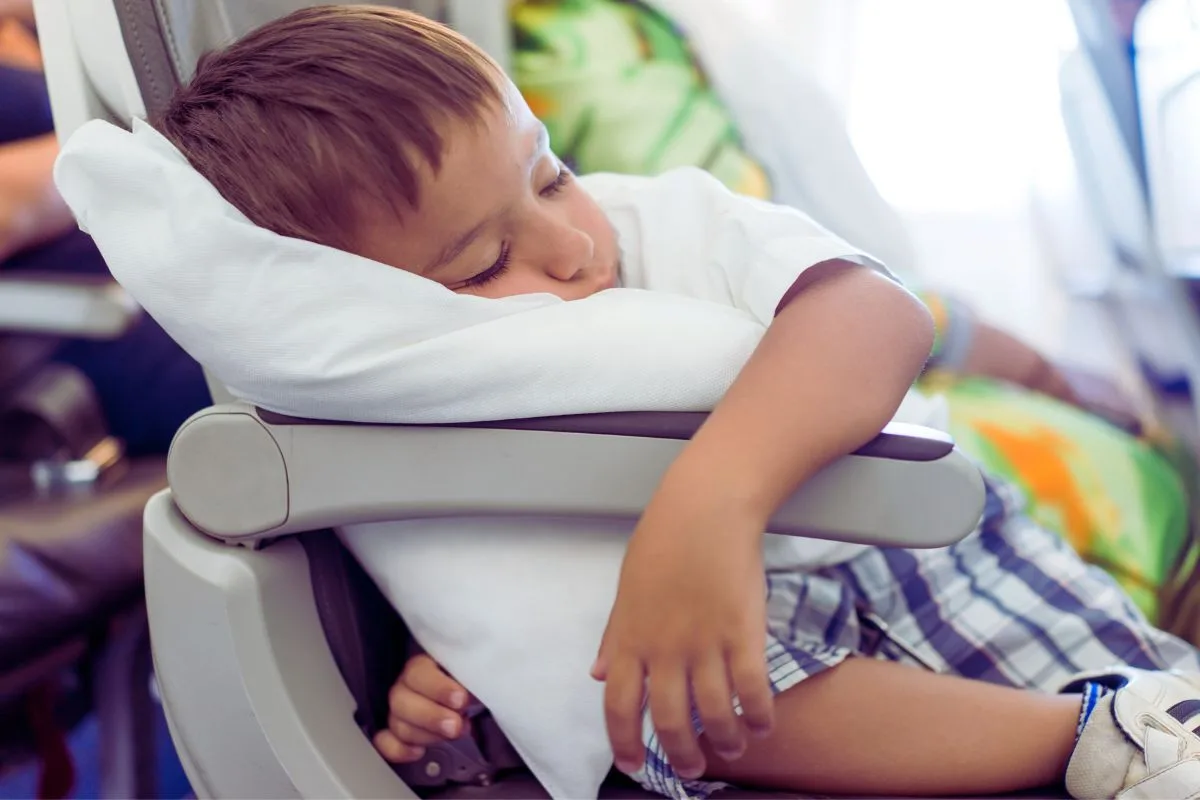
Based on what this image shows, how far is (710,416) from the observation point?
0.46 m

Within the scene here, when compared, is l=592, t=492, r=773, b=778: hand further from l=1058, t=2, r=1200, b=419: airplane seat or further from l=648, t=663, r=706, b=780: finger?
l=1058, t=2, r=1200, b=419: airplane seat

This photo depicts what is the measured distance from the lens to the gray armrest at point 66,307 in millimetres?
970

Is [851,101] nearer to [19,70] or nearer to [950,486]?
[19,70]

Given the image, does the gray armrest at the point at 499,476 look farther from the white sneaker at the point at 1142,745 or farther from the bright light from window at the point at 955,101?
the bright light from window at the point at 955,101

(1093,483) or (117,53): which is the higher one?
(117,53)

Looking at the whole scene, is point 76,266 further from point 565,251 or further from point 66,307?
point 565,251

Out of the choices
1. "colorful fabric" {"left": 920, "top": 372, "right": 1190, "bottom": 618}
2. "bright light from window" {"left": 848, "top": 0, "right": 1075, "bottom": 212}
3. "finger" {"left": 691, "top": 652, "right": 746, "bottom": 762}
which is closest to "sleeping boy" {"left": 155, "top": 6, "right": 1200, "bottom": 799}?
"finger" {"left": 691, "top": 652, "right": 746, "bottom": 762}

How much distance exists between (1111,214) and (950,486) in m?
1.00

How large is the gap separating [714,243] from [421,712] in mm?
350

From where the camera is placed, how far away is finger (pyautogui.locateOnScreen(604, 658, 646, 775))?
16.7 inches

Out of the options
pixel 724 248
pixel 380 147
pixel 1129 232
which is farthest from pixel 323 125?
pixel 1129 232

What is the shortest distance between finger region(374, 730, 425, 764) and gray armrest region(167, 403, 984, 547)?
169 millimetres

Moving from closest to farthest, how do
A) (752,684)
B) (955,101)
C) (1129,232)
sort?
(752,684)
(1129,232)
(955,101)

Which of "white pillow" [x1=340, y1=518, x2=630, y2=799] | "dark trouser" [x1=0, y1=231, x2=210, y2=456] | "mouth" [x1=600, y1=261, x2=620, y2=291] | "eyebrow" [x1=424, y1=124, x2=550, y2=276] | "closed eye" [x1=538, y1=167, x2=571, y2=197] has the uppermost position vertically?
"closed eye" [x1=538, y1=167, x2=571, y2=197]
